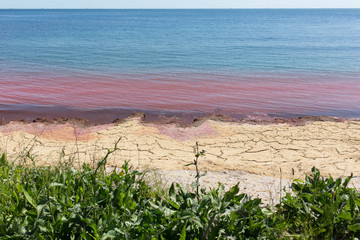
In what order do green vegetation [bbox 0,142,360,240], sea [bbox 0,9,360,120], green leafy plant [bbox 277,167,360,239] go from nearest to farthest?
green vegetation [bbox 0,142,360,240]
green leafy plant [bbox 277,167,360,239]
sea [bbox 0,9,360,120]

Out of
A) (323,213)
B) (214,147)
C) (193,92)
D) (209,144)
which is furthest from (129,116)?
(323,213)

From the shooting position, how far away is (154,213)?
308cm

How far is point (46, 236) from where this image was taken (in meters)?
→ 2.83

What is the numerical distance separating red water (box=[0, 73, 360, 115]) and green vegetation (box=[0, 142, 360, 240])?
5908 millimetres

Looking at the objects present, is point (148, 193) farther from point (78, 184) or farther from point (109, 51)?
point (109, 51)

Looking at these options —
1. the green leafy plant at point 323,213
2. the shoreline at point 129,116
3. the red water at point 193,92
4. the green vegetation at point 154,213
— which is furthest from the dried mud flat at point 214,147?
the red water at point 193,92

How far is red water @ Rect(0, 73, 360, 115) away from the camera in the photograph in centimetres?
975

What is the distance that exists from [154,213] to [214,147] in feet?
11.6

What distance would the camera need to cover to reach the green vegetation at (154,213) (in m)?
2.85

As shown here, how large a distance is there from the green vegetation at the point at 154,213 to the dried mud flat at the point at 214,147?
961 mm

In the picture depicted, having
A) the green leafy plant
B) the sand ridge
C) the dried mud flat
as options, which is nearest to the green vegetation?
the green leafy plant

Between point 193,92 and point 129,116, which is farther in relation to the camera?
point 193,92

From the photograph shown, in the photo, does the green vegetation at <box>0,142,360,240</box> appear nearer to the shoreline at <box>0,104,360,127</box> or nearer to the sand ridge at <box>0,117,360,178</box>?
the sand ridge at <box>0,117,360,178</box>

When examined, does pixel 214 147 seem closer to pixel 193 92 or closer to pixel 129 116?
pixel 129 116
